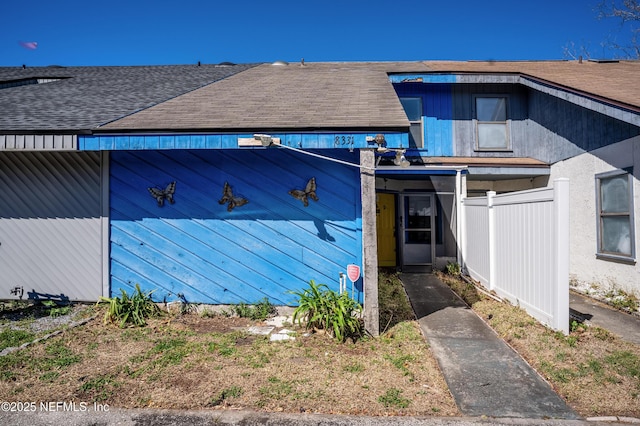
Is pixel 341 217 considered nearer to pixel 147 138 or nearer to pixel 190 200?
pixel 190 200

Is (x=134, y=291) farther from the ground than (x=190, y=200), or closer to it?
closer to it

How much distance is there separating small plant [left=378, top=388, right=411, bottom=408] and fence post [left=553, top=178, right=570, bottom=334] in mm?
2938

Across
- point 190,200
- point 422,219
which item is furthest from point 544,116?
point 190,200

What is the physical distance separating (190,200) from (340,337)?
332 centimetres

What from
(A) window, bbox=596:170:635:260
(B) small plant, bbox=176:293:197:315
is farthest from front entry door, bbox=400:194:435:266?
(B) small plant, bbox=176:293:197:315

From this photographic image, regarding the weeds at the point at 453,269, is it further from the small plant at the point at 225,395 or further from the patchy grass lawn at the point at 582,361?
the small plant at the point at 225,395

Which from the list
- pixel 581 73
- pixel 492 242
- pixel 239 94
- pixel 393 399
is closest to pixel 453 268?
pixel 492 242

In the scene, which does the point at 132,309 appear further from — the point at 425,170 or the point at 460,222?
the point at 460,222

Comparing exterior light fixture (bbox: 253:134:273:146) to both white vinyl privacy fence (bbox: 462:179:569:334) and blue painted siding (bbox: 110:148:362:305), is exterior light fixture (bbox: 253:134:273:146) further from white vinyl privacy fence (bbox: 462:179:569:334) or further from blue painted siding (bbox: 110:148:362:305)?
white vinyl privacy fence (bbox: 462:179:569:334)

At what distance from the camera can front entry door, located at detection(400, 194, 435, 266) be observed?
38.3 feet

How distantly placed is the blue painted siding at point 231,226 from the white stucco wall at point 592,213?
528 cm

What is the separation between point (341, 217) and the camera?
234 inches

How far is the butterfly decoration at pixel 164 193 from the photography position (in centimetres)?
627

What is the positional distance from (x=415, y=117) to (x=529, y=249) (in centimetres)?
626
